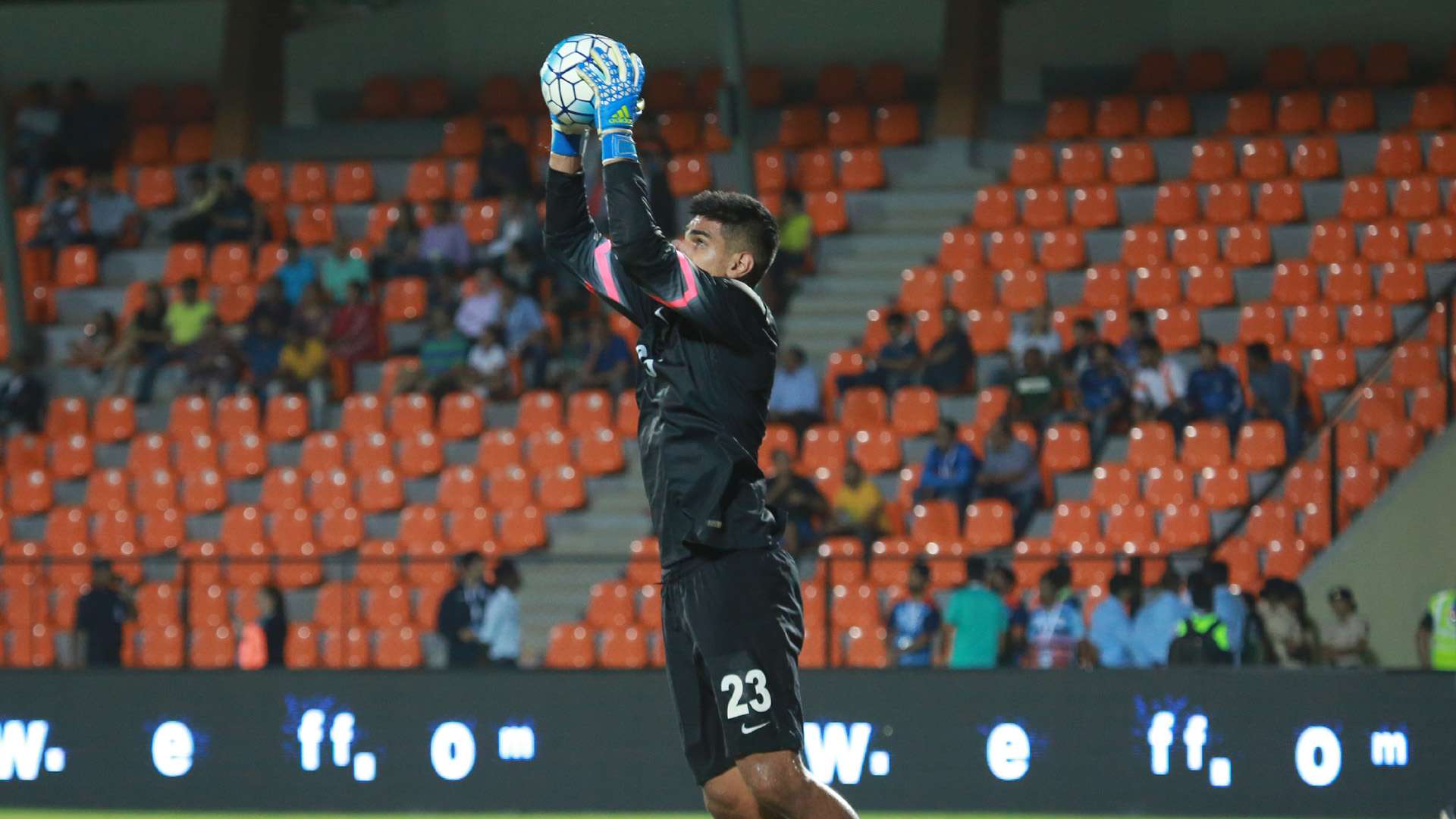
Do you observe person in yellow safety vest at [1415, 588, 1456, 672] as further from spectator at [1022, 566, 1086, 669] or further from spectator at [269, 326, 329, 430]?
spectator at [269, 326, 329, 430]

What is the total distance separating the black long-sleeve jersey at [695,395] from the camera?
5785 millimetres

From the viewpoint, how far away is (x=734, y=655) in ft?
18.8

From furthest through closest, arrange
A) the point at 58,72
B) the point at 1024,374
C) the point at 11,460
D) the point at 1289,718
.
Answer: the point at 58,72 < the point at 11,460 < the point at 1024,374 < the point at 1289,718

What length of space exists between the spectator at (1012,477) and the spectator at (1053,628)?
7.72 feet

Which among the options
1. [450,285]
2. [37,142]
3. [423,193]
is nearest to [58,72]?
[37,142]

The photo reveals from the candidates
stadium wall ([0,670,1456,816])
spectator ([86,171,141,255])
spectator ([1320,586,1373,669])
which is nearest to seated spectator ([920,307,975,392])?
spectator ([1320,586,1373,669])

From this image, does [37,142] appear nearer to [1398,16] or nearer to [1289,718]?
[1398,16]

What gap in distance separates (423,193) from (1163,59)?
23.3ft

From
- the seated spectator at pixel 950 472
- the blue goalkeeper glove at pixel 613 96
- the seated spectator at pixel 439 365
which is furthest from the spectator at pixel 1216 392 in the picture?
the blue goalkeeper glove at pixel 613 96

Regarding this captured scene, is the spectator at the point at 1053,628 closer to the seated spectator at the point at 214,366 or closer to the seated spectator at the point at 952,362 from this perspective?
the seated spectator at the point at 952,362

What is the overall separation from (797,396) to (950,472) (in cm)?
177

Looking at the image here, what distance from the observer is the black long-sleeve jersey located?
228 inches

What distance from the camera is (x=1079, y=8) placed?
2050 cm

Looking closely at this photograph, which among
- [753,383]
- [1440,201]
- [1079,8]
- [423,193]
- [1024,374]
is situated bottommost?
[753,383]
